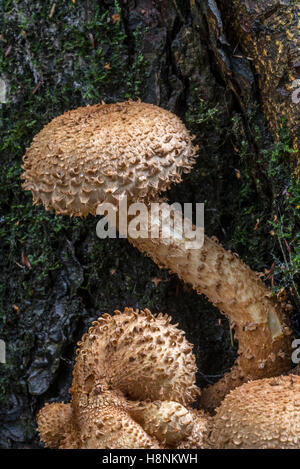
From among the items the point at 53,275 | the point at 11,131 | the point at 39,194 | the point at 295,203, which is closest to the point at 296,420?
the point at 295,203

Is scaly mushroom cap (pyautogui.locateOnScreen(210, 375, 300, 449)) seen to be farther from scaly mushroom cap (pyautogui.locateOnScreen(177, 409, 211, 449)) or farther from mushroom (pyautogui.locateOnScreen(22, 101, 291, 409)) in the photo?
mushroom (pyautogui.locateOnScreen(22, 101, 291, 409))

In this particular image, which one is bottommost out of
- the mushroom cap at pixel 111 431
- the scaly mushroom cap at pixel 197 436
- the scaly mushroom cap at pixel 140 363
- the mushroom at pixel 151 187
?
the scaly mushroom cap at pixel 197 436

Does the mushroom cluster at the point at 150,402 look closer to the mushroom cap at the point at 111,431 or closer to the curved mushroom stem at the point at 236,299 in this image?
the mushroom cap at the point at 111,431

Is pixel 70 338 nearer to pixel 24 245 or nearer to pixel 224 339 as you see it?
pixel 24 245

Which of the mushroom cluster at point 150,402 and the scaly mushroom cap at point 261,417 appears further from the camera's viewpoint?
the mushroom cluster at point 150,402

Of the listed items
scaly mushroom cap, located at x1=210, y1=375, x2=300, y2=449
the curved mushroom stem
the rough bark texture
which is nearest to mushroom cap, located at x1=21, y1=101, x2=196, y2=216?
the curved mushroom stem

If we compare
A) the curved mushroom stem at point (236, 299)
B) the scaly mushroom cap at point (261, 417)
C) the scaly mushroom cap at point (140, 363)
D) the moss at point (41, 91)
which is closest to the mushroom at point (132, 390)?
→ the scaly mushroom cap at point (140, 363)

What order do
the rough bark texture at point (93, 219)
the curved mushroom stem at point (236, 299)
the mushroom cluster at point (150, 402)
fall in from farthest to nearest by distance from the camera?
the rough bark texture at point (93, 219) → the curved mushroom stem at point (236, 299) → the mushroom cluster at point (150, 402)
